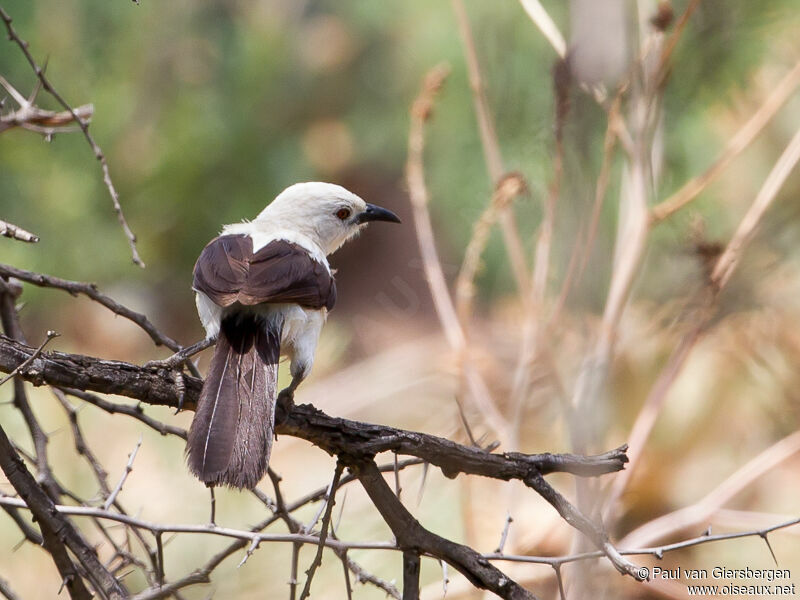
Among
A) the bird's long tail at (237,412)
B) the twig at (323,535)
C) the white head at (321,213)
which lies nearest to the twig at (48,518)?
the bird's long tail at (237,412)

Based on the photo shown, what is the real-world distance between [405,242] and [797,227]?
20.6ft

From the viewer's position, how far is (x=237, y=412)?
2.20 metres

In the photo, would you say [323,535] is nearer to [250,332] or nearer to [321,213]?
[250,332]

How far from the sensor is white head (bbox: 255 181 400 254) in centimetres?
345

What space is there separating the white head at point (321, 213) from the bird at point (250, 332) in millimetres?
168

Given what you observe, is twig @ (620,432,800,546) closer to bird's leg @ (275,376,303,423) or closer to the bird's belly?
the bird's belly

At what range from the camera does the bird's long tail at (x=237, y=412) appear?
2090mm

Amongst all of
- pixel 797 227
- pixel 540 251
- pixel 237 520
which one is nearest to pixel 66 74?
pixel 237 520

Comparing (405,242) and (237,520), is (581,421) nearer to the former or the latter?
(237,520)

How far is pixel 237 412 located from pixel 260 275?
490mm

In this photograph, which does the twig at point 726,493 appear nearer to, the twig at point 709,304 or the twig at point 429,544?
the twig at point 709,304

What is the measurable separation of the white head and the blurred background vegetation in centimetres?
69

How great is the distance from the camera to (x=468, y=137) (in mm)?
7645

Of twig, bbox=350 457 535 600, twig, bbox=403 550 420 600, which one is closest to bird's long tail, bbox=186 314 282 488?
twig, bbox=350 457 535 600
